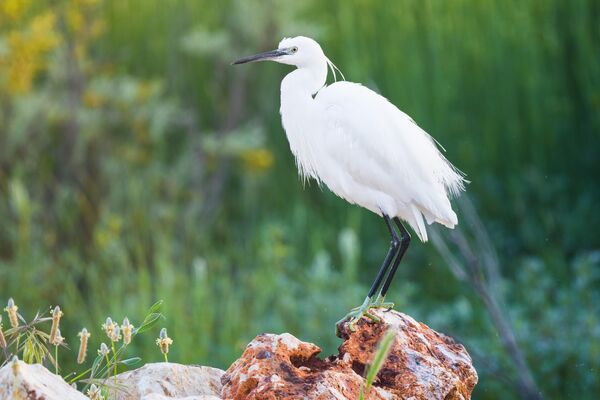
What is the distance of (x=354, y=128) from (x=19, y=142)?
3041 mm

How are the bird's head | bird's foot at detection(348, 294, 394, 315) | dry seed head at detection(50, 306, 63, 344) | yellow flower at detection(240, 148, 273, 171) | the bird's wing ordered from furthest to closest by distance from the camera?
1. yellow flower at detection(240, 148, 273, 171)
2. the bird's head
3. the bird's wing
4. bird's foot at detection(348, 294, 394, 315)
5. dry seed head at detection(50, 306, 63, 344)

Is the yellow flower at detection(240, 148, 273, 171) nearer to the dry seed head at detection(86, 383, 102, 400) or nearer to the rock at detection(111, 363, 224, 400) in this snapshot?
the rock at detection(111, 363, 224, 400)

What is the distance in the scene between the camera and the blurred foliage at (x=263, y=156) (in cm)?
478

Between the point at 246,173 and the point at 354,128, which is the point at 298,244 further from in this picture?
the point at 354,128

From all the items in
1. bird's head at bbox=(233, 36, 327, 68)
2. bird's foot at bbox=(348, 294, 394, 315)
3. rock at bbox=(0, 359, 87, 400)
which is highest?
bird's head at bbox=(233, 36, 327, 68)

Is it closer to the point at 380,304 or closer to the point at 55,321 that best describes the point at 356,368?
the point at 380,304

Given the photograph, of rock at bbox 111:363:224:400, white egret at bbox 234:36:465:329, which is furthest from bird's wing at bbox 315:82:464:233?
rock at bbox 111:363:224:400

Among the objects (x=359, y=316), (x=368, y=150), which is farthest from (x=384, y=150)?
(x=359, y=316)

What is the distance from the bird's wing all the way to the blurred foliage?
173cm

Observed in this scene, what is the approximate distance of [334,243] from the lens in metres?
5.39

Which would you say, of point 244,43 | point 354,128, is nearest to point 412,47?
point 244,43

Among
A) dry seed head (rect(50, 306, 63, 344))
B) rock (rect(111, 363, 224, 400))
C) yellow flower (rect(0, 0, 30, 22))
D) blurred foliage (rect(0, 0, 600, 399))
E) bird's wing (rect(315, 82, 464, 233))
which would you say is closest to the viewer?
dry seed head (rect(50, 306, 63, 344))

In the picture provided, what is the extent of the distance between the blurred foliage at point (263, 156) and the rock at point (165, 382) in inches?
87.9

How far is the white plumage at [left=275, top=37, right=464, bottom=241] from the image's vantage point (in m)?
2.74
